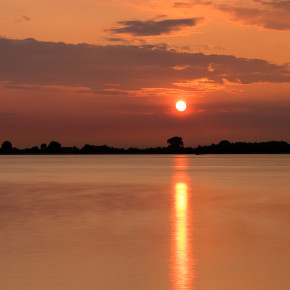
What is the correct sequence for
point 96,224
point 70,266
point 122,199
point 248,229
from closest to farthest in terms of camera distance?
point 70,266 < point 248,229 < point 96,224 < point 122,199

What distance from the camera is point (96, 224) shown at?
27.1 meters

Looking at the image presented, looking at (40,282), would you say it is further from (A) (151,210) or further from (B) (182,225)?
(A) (151,210)

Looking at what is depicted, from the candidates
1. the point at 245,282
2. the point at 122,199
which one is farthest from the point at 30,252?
the point at 122,199

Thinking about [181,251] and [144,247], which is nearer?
[181,251]

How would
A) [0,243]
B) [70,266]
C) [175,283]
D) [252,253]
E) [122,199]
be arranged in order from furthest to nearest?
[122,199] < [0,243] < [252,253] < [70,266] < [175,283]

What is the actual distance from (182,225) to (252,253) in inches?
310

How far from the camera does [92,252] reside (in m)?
19.3

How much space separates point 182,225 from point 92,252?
831 cm

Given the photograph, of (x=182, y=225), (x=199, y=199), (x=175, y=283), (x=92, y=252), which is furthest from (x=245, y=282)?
(x=199, y=199)

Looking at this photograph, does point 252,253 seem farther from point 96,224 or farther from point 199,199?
point 199,199

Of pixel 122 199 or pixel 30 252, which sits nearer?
pixel 30 252

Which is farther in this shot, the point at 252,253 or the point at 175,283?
the point at 252,253

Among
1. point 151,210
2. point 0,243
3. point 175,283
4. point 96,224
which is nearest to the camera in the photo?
point 175,283

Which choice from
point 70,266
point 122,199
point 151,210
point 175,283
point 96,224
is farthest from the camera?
point 122,199
